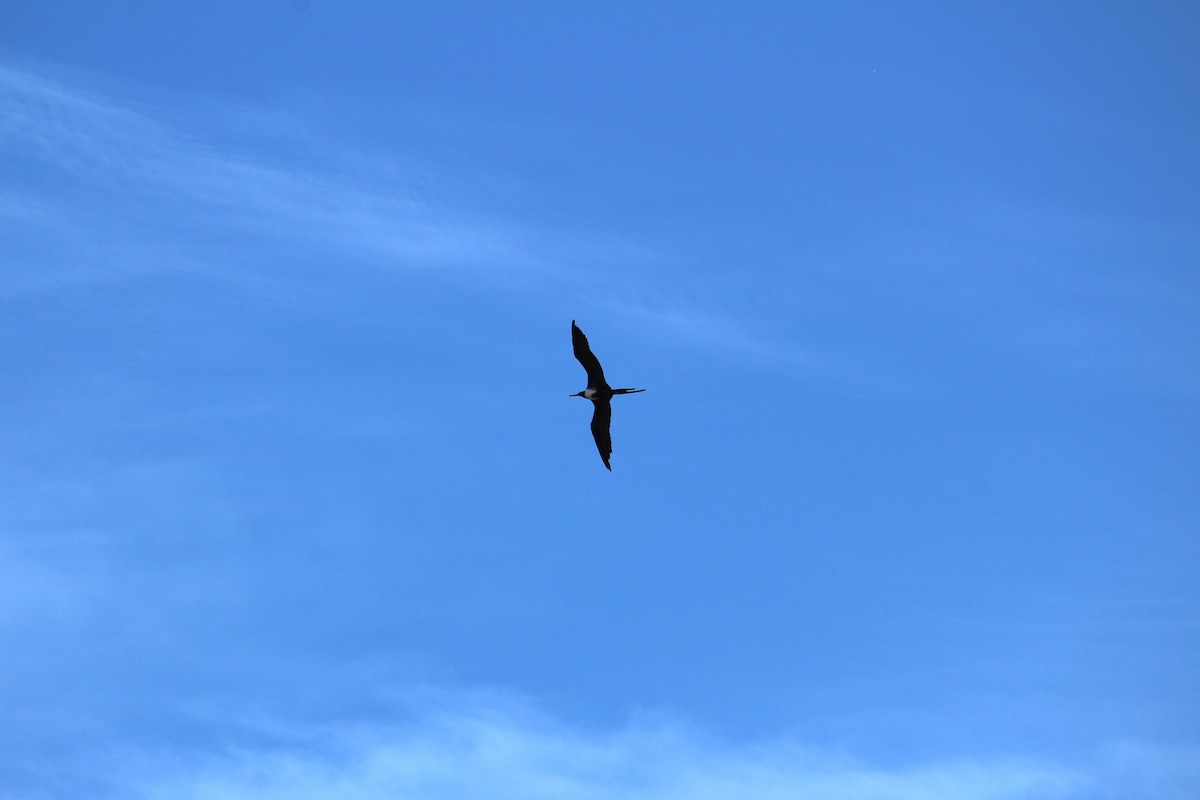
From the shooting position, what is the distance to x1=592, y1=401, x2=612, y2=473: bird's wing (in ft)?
321

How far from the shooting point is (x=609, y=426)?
322 ft

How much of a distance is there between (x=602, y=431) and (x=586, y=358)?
17.2 feet

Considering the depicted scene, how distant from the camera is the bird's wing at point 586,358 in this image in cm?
9401

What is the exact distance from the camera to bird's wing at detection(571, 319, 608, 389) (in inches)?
3701

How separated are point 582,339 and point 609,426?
21.0ft

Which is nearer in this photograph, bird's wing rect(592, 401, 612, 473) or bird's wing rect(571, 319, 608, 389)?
bird's wing rect(571, 319, 608, 389)

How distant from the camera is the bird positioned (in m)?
94.4

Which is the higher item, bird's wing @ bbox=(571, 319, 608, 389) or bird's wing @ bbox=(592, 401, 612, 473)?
bird's wing @ bbox=(571, 319, 608, 389)

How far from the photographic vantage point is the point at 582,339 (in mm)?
94062

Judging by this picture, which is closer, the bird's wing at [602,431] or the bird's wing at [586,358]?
the bird's wing at [586,358]

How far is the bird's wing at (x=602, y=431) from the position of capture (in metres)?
97.9

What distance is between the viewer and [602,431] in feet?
322

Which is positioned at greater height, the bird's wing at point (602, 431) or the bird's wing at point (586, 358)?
the bird's wing at point (586, 358)

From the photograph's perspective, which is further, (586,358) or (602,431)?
(602,431)
